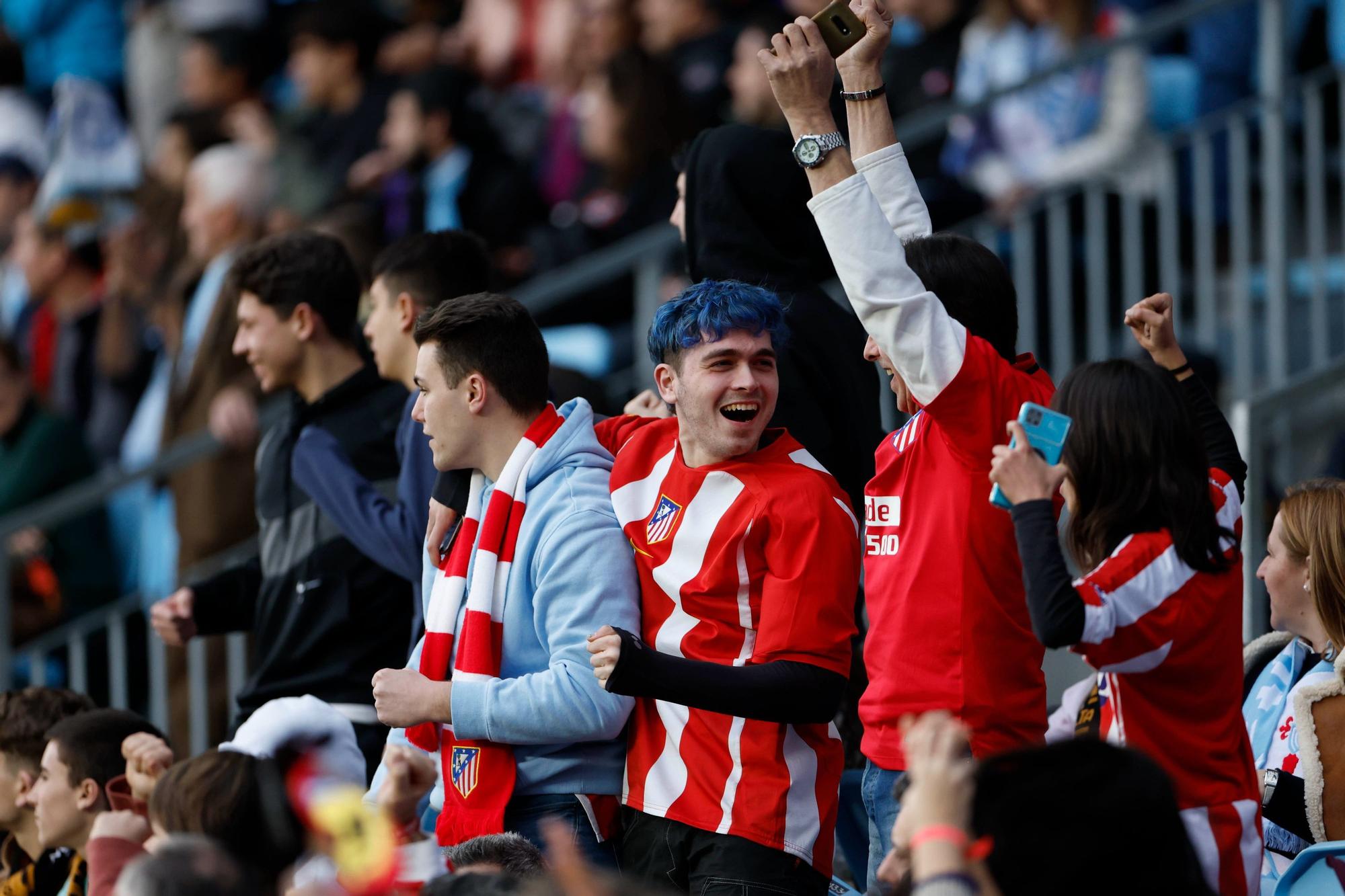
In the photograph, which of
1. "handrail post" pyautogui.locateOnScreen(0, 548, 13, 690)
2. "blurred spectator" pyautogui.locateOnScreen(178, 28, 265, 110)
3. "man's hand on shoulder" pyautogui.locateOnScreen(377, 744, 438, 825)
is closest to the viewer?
"man's hand on shoulder" pyautogui.locateOnScreen(377, 744, 438, 825)

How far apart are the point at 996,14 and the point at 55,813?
4.86 meters

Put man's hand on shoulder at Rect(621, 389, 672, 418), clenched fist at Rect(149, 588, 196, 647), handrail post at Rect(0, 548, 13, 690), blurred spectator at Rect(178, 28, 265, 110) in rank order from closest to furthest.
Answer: man's hand on shoulder at Rect(621, 389, 672, 418) < clenched fist at Rect(149, 588, 196, 647) < handrail post at Rect(0, 548, 13, 690) < blurred spectator at Rect(178, 28, 265, 110)

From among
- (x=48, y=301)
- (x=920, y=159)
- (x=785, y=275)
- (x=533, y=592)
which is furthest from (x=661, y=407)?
(x=48, y=301)

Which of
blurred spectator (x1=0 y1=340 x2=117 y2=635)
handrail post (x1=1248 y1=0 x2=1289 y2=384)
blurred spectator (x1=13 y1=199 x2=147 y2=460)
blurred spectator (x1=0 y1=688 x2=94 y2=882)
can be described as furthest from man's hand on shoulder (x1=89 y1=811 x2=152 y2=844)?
blurred spectator (x1=13 y1=199 x2=147 y2=460)

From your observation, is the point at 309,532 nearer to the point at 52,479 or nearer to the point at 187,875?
the point at 187,875

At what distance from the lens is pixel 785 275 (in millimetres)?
3938

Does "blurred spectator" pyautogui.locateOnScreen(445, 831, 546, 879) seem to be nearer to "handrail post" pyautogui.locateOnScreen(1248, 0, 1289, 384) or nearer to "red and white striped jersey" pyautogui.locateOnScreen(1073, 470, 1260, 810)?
"red and white striped jersey" pyautogui.locateOnScreen(1073, 470, 1260, 810)

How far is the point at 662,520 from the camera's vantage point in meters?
3.38

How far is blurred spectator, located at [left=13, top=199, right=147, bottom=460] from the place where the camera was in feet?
26.7

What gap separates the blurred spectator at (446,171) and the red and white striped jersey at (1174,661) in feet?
17.0

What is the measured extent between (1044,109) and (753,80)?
45.8 inches

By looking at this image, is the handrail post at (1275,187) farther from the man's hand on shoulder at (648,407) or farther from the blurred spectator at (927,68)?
the man's hand on shoulder at (648,407)

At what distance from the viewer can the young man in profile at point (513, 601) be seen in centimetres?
332

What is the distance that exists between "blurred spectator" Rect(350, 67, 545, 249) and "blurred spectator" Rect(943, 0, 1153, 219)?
1.95 metres
